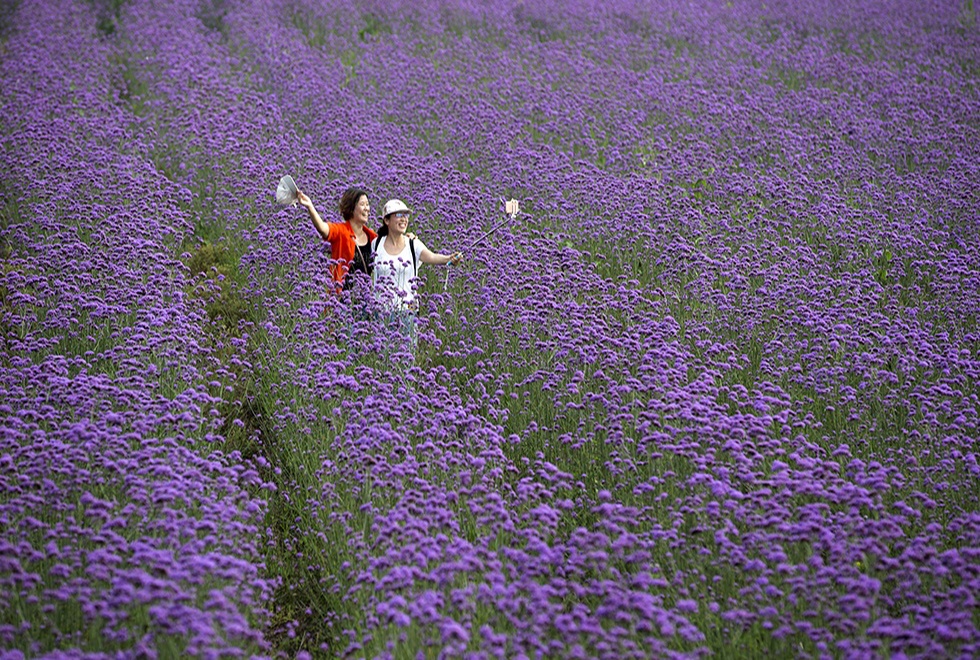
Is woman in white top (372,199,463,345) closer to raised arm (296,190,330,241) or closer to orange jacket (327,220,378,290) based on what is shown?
orange jacket (327,220,378,290)

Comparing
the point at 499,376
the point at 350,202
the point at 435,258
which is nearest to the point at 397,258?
the point at 435,258

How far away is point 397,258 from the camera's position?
5.75 m

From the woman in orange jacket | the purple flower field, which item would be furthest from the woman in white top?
the purple flower field

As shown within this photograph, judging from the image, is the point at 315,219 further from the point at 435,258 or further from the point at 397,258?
the point at 435,258

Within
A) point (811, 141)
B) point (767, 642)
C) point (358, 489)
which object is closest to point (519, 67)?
point (811, 141)

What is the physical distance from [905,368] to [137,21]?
12177 millimetres

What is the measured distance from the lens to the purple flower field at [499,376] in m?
2.94

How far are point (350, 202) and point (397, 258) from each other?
55 centimetres

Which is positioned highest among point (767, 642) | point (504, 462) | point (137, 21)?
point (767, 642)

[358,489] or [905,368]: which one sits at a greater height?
[905,368]

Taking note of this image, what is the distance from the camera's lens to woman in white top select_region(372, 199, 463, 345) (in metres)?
5.37

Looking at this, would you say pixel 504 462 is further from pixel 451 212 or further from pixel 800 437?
pixel 451 212

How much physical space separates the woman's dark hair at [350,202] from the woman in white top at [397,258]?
0.24 metres

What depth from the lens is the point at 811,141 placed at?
8.48m
